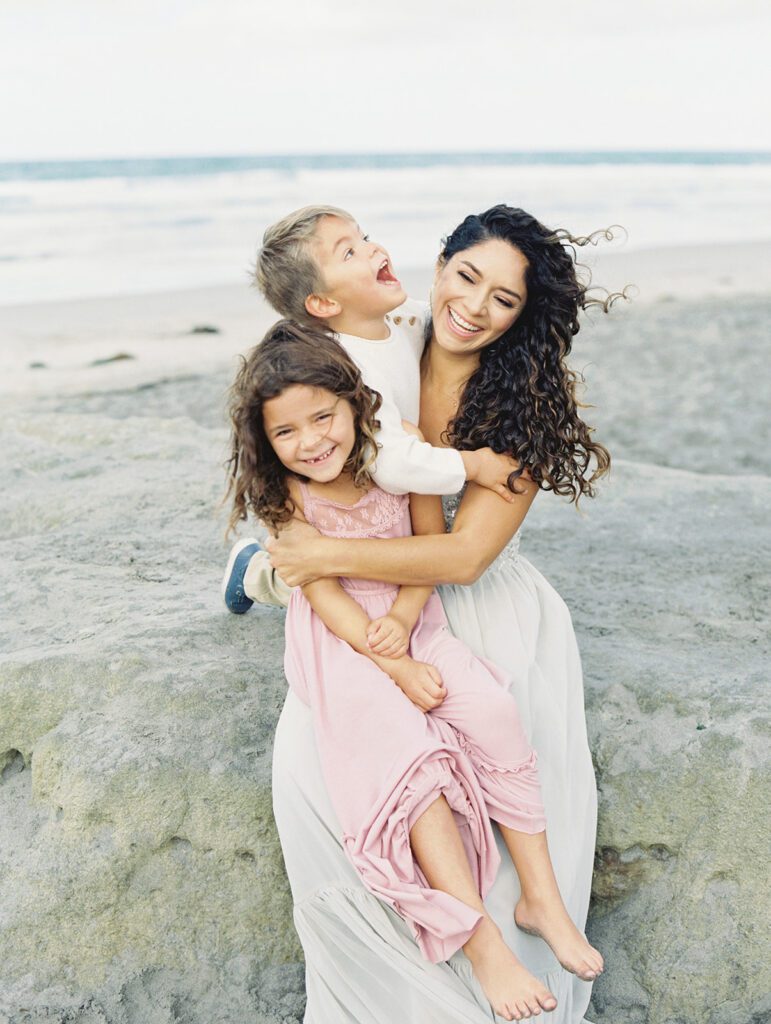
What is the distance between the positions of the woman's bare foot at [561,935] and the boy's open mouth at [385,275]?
4.56 ft

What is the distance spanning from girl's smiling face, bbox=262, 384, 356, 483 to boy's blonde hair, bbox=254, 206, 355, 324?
0.31 metres

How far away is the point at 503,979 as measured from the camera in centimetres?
211

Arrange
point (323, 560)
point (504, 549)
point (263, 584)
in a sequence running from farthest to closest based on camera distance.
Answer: point (263, 584)
point (504, 549)
point (323, 560)

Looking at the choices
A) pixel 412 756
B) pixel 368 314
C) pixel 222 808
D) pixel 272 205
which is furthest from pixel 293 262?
pixel 272 205

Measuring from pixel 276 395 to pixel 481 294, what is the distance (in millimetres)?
547

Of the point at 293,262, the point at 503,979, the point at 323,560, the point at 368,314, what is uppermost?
the point at 293,262

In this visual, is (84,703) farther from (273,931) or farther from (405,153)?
(405,153)

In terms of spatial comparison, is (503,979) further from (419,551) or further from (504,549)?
(504,549)

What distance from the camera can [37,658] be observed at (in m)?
2.75

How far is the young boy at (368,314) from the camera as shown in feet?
8.02

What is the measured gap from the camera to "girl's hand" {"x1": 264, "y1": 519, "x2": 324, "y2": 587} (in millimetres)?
2445

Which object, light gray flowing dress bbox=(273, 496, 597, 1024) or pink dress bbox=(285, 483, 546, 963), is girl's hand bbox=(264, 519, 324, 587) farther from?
light gray flowing dress bbox=(273, 496, 597, 1024)

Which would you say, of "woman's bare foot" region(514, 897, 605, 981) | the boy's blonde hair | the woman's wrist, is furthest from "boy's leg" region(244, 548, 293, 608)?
"woman's bare foot" region(514, 897, 605, 981)

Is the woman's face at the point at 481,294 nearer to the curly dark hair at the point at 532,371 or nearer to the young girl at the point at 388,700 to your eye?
the curly dark hair at the point at 532,371
